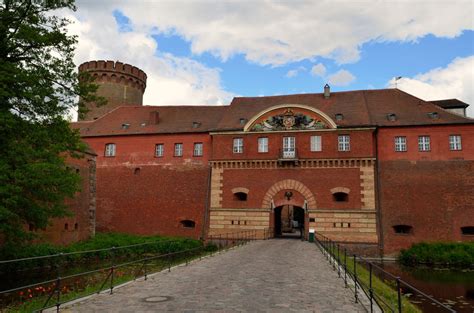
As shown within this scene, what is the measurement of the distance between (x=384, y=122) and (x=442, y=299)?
599 inches

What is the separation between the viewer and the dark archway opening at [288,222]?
32156 millimetres

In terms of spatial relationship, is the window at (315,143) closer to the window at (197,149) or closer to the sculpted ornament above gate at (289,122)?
the sculpted ornament above gate at (289,122)

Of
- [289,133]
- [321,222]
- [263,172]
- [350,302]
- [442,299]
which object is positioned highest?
[289,133]

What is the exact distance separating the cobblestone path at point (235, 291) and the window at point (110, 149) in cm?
2066

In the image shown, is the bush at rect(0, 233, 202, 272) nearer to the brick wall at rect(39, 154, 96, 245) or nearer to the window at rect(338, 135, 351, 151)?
the brick wall at rect(39, 154, 96, 245)

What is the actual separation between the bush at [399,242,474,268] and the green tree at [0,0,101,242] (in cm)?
2023

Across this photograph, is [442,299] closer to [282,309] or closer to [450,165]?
[282,309]

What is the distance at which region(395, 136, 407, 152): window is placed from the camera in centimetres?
2766

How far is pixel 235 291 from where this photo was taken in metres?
9.96

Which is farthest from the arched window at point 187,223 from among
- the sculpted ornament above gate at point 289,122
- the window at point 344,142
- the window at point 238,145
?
the window at point 344,142

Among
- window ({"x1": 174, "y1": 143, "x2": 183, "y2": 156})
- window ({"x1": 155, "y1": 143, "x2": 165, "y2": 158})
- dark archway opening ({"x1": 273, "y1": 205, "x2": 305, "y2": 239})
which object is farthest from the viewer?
window ({"x1": 155, "y1": 143, "x2": 165, "y2": 158})

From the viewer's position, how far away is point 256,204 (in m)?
29.1

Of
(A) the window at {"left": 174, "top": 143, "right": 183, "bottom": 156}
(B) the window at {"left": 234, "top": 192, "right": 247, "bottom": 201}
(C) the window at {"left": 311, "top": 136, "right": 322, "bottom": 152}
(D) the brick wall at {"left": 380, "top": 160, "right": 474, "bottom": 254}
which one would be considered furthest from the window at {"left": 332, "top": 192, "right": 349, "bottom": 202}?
(A) the window at {"left": 174, "top": 143, "right": 183, "bottom": 156}

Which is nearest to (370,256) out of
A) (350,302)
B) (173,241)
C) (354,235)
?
(354,235)
